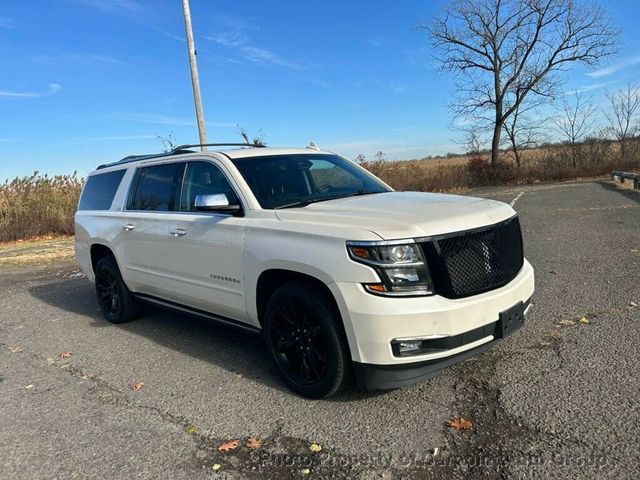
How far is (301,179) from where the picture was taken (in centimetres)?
464

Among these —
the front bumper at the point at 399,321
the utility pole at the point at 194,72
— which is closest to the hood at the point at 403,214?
the front bumper at the point at 399,321

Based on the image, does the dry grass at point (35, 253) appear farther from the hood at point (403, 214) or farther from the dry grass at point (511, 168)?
the dry grass at point (511, 168)

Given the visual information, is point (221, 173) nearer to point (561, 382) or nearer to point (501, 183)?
point (561, 382)

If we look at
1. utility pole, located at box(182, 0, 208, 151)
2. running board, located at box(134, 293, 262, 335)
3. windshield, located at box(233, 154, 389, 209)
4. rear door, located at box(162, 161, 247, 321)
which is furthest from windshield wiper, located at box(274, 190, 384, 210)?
utility pole, located at box(182, 0, 208, 151)

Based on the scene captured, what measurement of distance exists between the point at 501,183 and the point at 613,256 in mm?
23182

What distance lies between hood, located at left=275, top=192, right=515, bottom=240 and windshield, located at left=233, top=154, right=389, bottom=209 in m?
0.28

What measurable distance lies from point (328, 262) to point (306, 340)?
0.68 metres

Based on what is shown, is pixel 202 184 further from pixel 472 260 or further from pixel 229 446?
pixel 472 260

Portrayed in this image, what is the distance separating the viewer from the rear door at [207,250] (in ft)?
13.5

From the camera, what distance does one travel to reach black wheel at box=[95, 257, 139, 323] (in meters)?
5.86

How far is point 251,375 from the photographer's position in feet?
13.9

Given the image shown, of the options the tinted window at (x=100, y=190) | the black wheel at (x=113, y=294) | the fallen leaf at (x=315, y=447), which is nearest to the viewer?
the fallen leaf at (x=315, y=447)

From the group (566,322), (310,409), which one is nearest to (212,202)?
(310,409)

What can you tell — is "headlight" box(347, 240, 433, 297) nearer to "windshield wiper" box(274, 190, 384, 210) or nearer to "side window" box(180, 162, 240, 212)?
"windshield wiper" box(274, 190, 384, 210)
